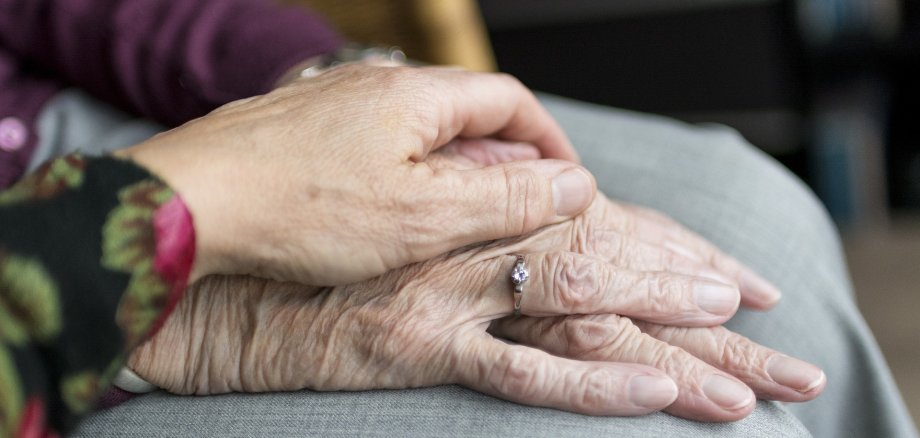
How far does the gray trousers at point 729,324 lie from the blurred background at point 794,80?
2.94ft

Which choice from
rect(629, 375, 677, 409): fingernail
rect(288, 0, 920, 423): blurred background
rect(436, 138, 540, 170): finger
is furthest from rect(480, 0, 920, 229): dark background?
rect(629, 375, 677, 409): fingernail

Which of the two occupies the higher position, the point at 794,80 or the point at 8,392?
the point at 794,80

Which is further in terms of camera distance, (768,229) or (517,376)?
(768,229)

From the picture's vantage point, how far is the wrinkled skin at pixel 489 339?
661 millimetres

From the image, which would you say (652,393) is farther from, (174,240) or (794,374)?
(174,240)

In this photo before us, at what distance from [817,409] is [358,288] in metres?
0.47

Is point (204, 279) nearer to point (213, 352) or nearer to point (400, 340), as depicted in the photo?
point (213, 352)

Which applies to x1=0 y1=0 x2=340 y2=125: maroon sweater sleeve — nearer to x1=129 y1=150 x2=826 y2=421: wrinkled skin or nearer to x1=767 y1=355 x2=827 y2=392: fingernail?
x1=129 y1=150 x2=826 y2=421: wrinkled skin

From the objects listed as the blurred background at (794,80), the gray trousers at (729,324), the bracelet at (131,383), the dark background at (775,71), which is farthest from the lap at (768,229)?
the dark background at (775,71)

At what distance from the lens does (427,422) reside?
651 millimetres

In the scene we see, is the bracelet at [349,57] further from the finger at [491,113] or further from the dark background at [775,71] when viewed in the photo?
the dark background at [775,71]

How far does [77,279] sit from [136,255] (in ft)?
0.13

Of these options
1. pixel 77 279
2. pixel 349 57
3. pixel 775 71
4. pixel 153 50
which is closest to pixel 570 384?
pixel 77 279

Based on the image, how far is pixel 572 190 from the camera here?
75 centimetres
